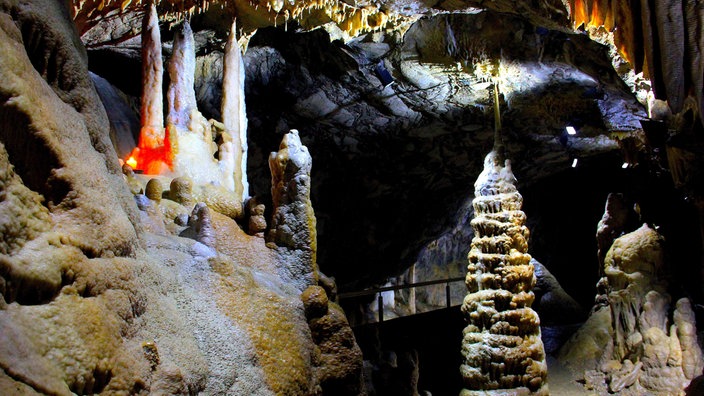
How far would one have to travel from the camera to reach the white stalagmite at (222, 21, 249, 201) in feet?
29.3

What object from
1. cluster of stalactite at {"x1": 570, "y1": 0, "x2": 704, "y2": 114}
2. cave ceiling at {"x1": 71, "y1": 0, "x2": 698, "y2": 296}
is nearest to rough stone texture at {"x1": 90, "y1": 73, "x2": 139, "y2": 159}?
cave ceiling at {"x1": 71, "y1": 0, "x2": 698, "y2": 296}

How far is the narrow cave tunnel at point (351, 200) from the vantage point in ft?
7.80

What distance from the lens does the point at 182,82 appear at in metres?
8.45

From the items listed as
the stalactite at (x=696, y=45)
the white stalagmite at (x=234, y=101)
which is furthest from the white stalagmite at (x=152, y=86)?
the stalactite at (x=696, y=45)

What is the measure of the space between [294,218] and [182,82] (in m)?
4.90

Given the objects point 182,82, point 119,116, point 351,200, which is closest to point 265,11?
point 182,82

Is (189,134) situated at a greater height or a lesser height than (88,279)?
greater

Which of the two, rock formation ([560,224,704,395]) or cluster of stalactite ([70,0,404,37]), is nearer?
rock formation ([560,224,704,395])

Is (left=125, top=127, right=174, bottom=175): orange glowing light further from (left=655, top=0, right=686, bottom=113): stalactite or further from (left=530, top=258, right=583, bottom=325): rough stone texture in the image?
(left=530, top=258, right=583, bottom=325): rough stone texture

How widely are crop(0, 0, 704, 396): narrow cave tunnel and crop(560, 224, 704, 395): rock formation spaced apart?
0.11 feet

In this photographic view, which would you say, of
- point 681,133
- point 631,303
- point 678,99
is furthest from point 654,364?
point 678,99

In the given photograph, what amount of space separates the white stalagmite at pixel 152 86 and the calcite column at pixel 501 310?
5.15 meters

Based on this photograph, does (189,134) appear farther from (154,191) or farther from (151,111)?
(154,191)

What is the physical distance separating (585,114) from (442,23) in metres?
4.79
